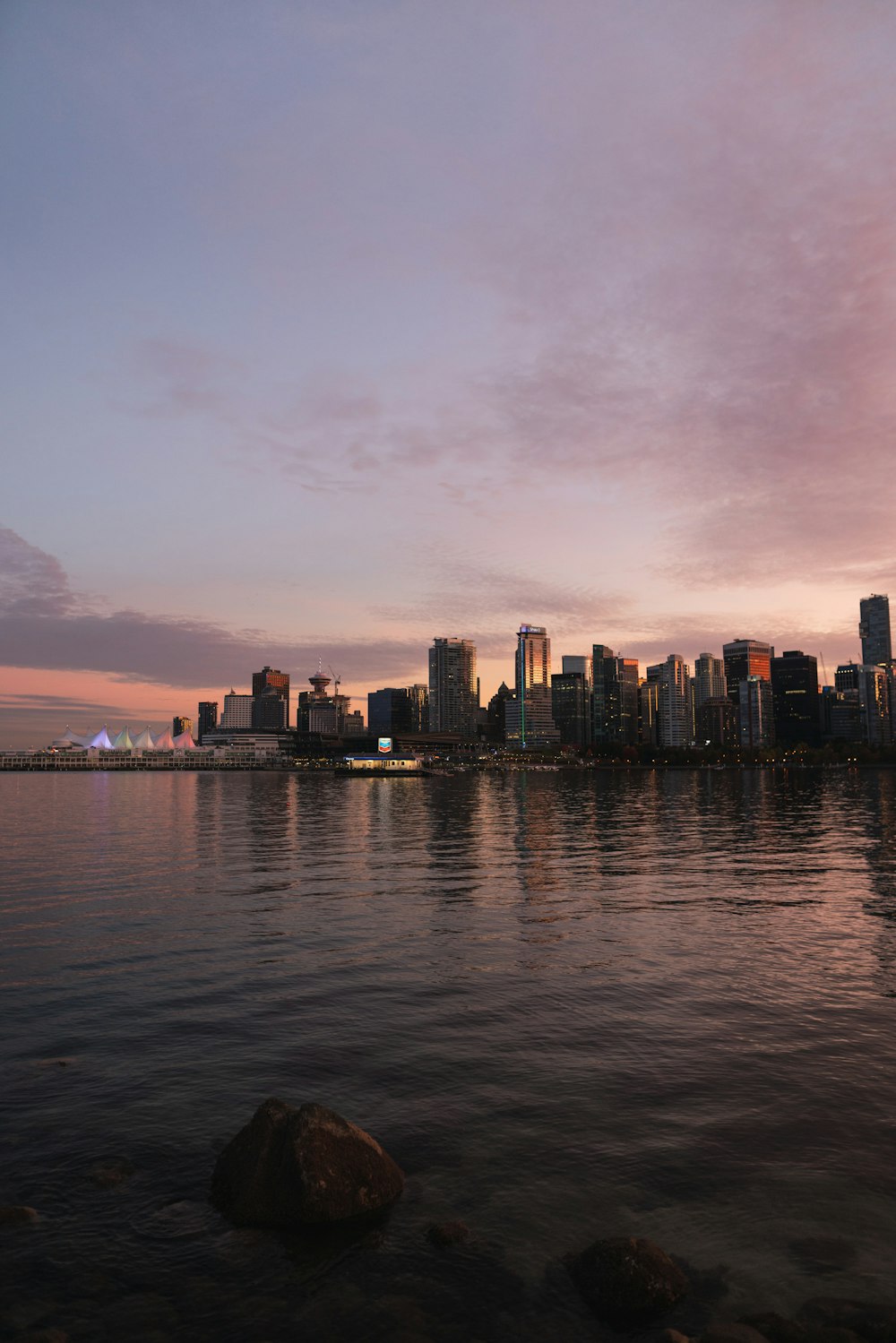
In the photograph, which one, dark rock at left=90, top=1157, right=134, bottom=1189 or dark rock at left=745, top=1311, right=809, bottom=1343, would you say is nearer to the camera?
dark rock at left=745, top=1311, right=809, bottom=1343

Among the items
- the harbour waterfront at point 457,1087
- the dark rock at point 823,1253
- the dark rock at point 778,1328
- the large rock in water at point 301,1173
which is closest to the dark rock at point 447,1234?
the harbour waterfront at point 457,1087

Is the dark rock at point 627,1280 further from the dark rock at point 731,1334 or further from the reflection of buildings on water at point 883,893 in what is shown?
the reflection of buildings on water at point 883,893

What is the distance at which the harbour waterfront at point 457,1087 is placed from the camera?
42.1 feet

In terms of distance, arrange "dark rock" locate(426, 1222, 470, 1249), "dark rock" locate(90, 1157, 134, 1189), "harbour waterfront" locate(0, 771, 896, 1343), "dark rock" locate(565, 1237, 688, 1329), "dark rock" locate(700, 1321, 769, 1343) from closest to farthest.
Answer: "dark rock" locate(700, 1321, 769, 1343), "dark rock" locate(565, 1237, 688, 1329), "harbour waterfront" locate(0, 771, 896, 1343), "dark rock" locate(426, 1222, 470, 1249), "dark rock" locate(90, 1157, 134, 1189)

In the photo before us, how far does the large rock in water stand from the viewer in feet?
47.7

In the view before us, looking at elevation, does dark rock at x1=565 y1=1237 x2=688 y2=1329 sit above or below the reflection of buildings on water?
above

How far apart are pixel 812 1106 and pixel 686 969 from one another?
499 inches

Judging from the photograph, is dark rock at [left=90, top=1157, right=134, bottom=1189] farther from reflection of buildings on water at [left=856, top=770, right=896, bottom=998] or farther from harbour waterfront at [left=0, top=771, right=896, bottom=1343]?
reflection of buildings on water at [left=856, top=770, right=896, bottom=998]

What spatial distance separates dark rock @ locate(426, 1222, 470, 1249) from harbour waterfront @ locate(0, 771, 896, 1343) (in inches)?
7.6

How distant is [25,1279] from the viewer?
12.8 m

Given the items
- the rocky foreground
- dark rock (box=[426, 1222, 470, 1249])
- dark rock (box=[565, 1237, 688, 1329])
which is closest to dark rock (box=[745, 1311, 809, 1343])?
the rocky foreground

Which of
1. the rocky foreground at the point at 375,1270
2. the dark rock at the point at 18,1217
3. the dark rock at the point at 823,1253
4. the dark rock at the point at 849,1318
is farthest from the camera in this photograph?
the dark rock at the point at 18,1217

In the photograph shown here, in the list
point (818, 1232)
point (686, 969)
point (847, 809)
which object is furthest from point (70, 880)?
Answer: point (847, 809)

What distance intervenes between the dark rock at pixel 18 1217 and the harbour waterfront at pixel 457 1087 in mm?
401
